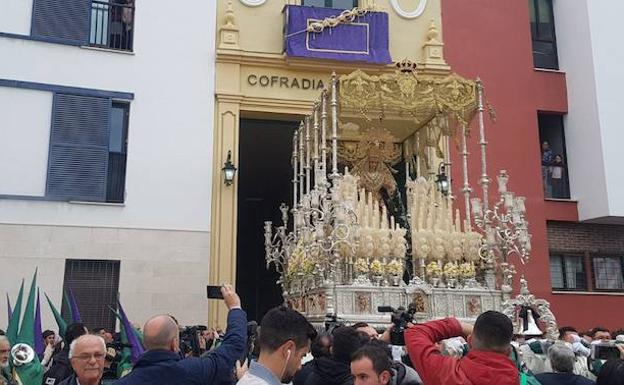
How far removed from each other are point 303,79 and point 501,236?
238 inches

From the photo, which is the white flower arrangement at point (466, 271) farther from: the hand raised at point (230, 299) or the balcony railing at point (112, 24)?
the balcony railing at point (112, 24)

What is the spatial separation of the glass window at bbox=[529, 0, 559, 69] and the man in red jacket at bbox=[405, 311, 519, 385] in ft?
49.9

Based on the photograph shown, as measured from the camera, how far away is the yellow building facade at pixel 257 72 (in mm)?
14359

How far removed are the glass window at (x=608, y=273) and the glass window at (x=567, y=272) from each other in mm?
333

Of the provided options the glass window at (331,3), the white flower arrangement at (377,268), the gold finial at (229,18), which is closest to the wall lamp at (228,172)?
the gold finial at (229,18)

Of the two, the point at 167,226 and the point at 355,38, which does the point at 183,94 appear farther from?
the point at 355,38

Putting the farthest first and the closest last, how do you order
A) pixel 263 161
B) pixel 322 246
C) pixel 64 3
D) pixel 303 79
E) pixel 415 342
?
1. pixel 263 161
2. pixel 303 79
3. pixel 64 3
4. pixel 322 246
5. pixel 415 342

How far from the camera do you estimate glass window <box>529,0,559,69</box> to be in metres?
17.5

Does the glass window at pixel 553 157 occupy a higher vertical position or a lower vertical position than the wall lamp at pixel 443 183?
higher

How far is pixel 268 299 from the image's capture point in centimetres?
2028

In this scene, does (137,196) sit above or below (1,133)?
below

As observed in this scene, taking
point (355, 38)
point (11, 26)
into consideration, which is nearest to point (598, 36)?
point (355, 38)

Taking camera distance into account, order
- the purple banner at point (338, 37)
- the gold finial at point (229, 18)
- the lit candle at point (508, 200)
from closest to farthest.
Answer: the lit candle at point (508, 200), the purple banner at point (338, 37), the gold finial at point (229, 18)

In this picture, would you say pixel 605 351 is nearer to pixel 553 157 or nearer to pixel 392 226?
pixel 392 226
